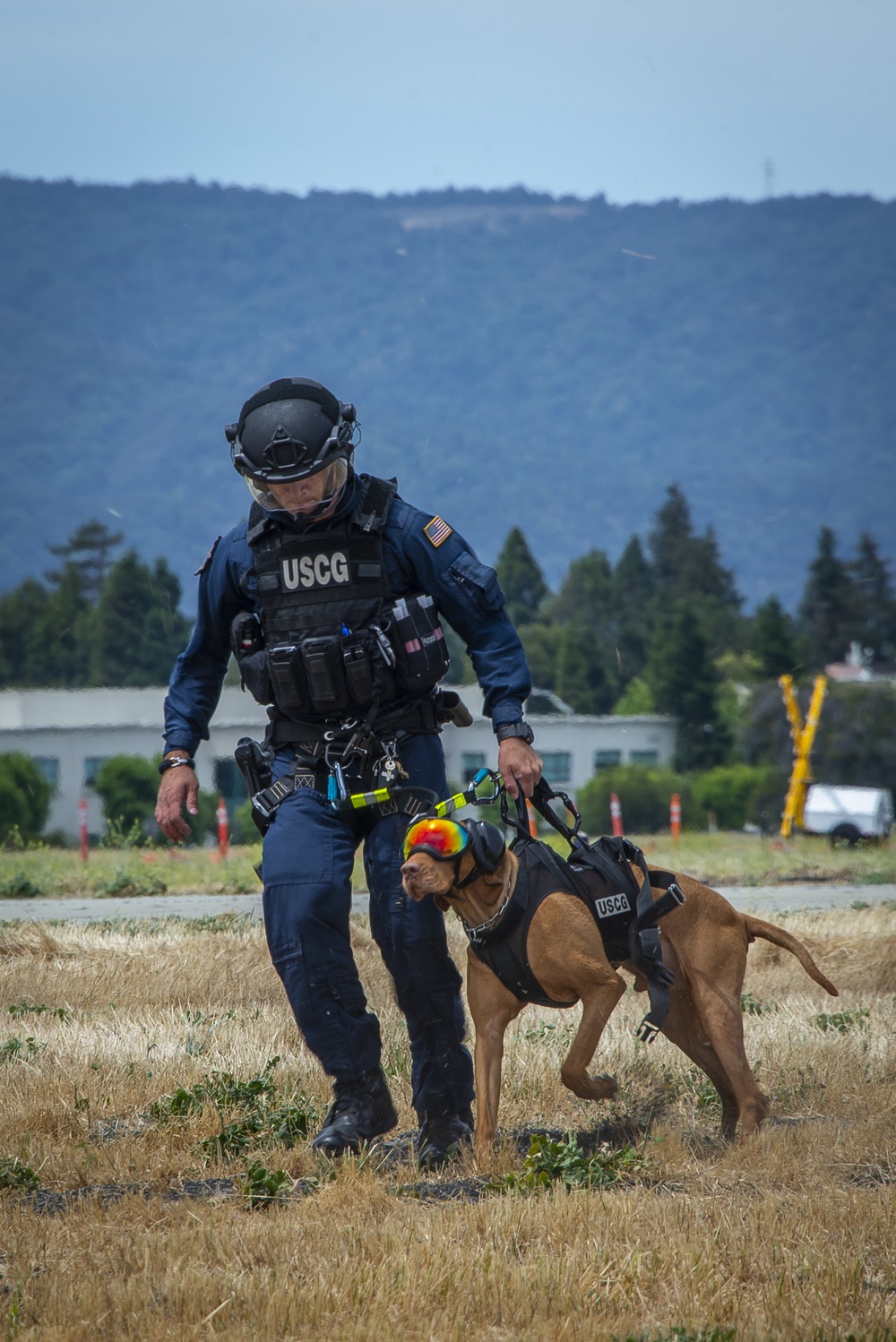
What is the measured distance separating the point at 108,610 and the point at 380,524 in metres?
93.0

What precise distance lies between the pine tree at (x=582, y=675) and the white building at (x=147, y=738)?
631 inches

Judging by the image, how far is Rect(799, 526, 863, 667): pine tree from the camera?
99938 millimetres

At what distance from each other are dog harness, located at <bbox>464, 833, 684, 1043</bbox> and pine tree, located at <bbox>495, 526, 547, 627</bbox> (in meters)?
101

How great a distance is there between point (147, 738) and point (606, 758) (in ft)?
65.5

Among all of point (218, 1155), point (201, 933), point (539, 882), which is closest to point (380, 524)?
point (539, 882)

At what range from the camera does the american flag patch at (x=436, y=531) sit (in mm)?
5301

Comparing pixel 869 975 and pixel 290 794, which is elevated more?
pixel 290 794

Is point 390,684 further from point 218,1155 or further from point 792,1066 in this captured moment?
point 792,1066

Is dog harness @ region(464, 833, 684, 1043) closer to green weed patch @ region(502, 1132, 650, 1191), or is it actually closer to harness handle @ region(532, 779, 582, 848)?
harness handle @ region(532, 779, 582, 848)

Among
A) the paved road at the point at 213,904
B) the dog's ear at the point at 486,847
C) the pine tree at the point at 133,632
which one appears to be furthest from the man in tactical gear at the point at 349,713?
the pine tree at the point at 133,632

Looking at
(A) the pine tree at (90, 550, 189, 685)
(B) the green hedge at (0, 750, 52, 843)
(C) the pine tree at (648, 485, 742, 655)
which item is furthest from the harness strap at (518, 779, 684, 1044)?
(C) the pine tree at (648, 485, 742, 655)

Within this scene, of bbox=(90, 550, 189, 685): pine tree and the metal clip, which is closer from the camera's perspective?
the metal clip

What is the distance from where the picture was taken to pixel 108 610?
Result: 9588 cm

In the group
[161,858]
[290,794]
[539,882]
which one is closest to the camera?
[539,882]
